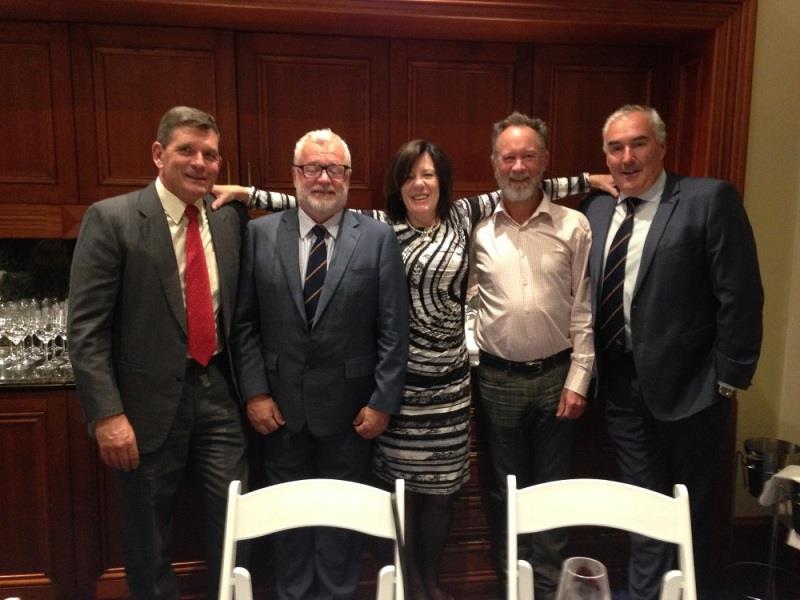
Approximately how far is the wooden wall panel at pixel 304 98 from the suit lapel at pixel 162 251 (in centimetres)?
81

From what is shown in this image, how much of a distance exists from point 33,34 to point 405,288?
165cm

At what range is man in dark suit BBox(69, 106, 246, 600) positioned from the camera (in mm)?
1717

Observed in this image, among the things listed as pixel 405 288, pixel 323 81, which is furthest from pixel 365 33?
pixel 405 288

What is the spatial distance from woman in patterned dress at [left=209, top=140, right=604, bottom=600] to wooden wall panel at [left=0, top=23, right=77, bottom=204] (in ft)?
2.59

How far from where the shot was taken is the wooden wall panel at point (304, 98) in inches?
98.4

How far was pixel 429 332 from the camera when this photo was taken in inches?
76.7

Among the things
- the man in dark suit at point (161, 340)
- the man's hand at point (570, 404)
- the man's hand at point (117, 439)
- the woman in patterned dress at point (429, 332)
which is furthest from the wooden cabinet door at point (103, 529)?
the man's hand at point (570, 404)

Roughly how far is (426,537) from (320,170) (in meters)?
1.18

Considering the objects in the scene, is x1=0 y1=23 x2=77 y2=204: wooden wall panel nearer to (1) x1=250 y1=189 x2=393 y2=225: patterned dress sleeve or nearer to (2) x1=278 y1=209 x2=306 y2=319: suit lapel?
(1) x1=250 y1=189 x2=393 y2=225: patterned dress sleeve

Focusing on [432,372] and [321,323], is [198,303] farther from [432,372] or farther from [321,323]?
[432,372]

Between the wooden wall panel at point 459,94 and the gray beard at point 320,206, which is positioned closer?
the gray beard at point 320,206

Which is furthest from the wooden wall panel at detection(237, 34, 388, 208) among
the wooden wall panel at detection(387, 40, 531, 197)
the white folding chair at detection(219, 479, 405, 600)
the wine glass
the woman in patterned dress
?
the wine glass

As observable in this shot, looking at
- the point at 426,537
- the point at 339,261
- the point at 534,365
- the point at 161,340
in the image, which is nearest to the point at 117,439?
the point at 161,340

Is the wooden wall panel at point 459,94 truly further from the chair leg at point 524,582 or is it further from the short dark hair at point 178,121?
the chair leg at point 524,582
